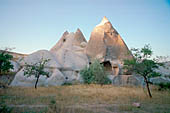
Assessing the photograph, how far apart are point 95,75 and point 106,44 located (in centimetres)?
1081

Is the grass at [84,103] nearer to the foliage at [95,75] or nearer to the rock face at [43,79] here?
the foliage at [95,75]

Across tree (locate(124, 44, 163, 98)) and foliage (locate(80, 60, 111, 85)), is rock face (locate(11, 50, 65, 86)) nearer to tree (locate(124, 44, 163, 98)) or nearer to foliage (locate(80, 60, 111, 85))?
foliage (locate(80, 60, 111, 85))

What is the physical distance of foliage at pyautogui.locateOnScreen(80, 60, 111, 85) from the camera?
23422mm

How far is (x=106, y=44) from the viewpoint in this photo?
32.8m

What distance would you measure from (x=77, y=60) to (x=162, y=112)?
25.1 metres

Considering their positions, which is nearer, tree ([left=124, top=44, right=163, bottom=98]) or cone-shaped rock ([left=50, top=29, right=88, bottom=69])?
tree ([left=124, top=44, right=163, bottom=98])

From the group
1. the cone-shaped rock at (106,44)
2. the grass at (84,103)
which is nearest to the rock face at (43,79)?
the cone-shaped rock at (106,44)

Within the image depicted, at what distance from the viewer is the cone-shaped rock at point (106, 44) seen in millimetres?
31875

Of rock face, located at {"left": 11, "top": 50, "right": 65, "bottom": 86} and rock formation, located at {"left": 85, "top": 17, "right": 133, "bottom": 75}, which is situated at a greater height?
rock formation, located at {"left": 85, "top": 17, "right": 133, "bottom": 75}

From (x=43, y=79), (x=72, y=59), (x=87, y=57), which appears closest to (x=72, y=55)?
(x=72, y=59)

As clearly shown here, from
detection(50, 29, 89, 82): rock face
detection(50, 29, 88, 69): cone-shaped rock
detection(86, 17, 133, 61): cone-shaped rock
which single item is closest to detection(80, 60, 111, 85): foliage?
detection(50, 29, 89, 82): rock face

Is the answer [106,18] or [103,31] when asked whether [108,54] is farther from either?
[106,18]

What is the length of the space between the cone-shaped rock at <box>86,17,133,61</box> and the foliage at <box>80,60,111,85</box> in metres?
6.50

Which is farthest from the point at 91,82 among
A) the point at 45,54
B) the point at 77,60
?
the point at 45,54
